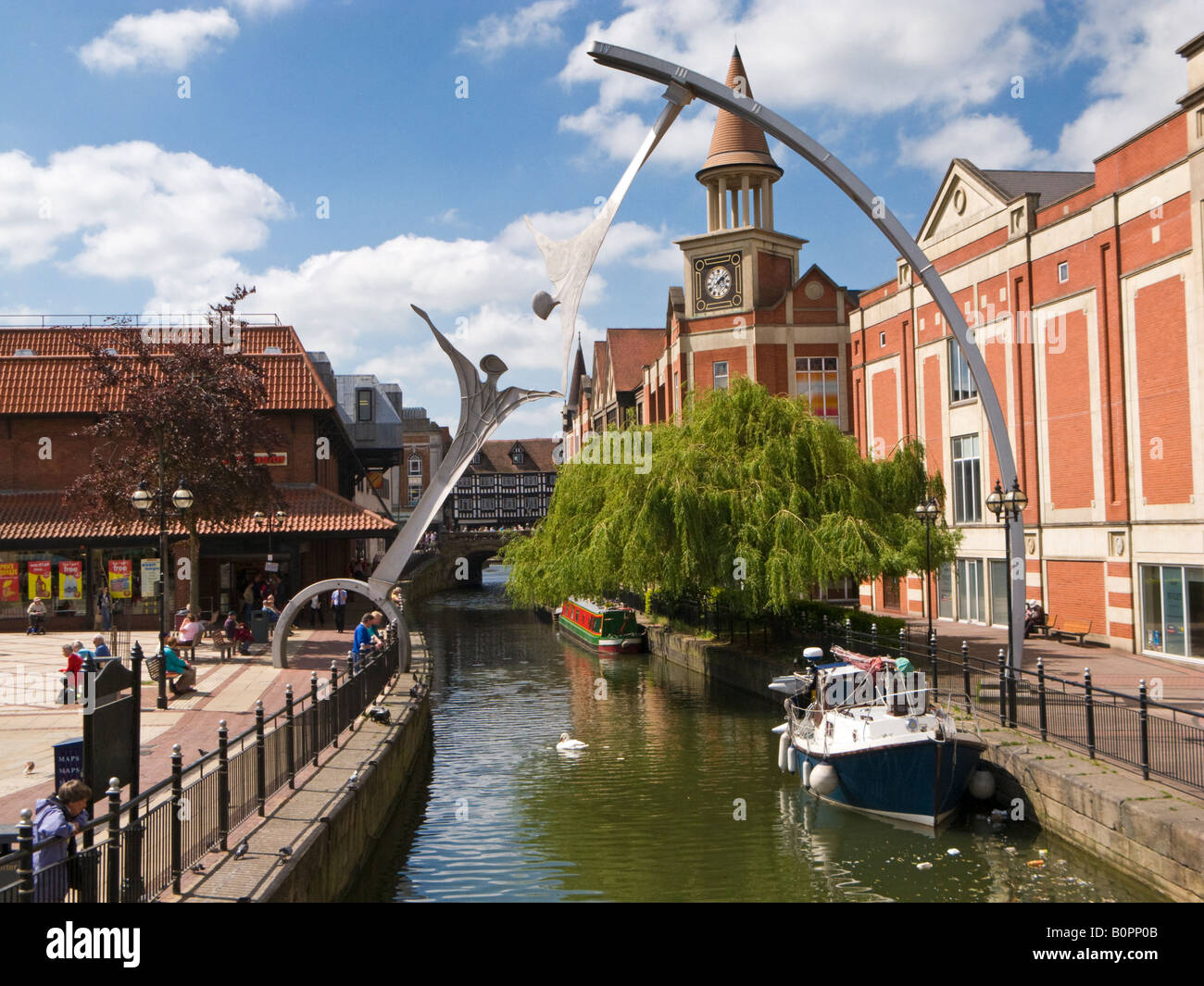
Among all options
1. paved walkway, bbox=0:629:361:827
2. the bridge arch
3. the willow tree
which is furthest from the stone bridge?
the bridge arch

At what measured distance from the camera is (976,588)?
31281mm

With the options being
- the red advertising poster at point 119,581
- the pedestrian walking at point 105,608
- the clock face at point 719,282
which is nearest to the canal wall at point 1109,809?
the pedestrian walking at point 105,608

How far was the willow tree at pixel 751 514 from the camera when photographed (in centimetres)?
2281

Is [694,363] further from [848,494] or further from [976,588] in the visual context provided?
[848,494]

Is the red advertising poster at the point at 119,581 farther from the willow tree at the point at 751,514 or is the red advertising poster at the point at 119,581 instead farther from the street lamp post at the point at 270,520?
the willow tree at the point at 751,514

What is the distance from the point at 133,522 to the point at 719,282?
27.6 metres

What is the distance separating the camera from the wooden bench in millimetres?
24672

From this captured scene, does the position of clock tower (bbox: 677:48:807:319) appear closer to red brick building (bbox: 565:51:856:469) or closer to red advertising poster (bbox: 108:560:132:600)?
red brick building (bbox: 565:51:856:469)

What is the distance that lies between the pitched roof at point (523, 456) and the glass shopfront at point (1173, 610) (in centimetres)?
9537

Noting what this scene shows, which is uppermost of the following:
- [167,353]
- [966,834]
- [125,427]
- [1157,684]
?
[167,353]

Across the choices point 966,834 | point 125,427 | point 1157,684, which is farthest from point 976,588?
point 125,427

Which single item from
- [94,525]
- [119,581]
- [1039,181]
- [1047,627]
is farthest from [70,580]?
[1039,181]
